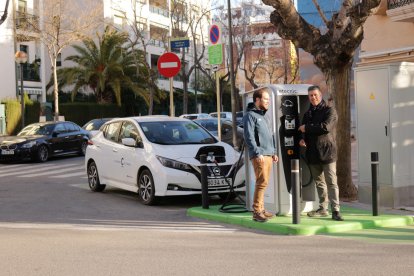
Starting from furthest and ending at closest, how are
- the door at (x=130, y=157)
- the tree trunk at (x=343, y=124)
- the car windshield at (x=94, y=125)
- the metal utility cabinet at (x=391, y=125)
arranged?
1. the car windshield at (x=94, y=125)
2. the door at (x=130, y=157)
3. the tree trunk at (x=343, y=124)
4. the metal utility cabinet at (x=391, y=125)

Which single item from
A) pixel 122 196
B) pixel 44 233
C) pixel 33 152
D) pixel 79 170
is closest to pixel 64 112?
pixel 33 152

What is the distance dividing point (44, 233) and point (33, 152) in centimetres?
1363

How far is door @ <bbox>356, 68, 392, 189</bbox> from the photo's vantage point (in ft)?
32.6

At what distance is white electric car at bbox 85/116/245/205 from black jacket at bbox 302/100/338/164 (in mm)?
1851

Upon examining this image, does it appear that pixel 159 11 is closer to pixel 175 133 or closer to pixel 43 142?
pixel 43 142

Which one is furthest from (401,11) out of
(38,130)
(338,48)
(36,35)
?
(36,35)

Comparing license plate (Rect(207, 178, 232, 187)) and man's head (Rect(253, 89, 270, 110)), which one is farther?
license plate (Rect(207, 178, 232, 187))

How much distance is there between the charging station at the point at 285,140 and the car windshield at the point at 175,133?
294 centimetres

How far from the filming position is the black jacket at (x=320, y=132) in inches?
337

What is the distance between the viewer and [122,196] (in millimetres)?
12734

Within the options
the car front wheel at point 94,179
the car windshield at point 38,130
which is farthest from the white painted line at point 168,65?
the car windshield at point 38,130

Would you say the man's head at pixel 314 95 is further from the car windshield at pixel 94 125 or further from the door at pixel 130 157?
the car windshield at pixel 94 125

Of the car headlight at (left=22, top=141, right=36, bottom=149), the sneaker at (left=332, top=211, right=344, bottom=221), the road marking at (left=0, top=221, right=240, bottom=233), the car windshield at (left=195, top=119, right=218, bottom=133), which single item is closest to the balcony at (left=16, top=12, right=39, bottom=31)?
the car headlight at (left=22, top=141, right=36, bottom=149)

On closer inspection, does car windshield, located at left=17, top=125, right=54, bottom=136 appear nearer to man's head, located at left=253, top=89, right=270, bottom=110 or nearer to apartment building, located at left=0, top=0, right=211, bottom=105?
apartment building, located at left=0, top=0, right=211, bottom=105
